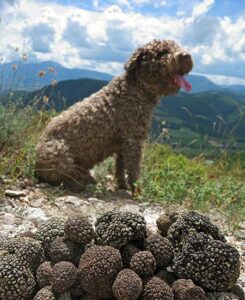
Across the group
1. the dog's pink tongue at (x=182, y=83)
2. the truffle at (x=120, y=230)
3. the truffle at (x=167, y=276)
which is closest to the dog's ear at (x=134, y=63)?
the dog's pink tongue at (x=182, y=83)

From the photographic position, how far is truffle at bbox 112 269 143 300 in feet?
9.27

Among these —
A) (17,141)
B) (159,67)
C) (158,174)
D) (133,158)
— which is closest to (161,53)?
(159,67)

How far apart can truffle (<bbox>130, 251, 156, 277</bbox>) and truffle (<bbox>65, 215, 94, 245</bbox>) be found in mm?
353

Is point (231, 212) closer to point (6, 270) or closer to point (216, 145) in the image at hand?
point (6, 270)

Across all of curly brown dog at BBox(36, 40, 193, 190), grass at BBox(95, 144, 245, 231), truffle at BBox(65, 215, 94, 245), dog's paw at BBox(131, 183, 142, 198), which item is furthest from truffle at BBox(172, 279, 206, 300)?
curly brown dog at BBox(36, 40, 193, 190)

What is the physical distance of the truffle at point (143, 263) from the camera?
2980mm

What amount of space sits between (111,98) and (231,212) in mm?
2349

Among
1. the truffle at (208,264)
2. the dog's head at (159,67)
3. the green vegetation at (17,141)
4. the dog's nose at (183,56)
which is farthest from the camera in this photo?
the dog's head at (159,67)

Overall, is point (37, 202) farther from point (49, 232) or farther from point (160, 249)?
point (160, 249)

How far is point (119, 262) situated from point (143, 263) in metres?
0.15

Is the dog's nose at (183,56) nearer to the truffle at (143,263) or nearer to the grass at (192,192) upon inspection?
the grass at (192,192)

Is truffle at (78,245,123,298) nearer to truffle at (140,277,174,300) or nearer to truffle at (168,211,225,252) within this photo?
truffle at (140,277,174,300)

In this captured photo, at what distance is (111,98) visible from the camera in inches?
259

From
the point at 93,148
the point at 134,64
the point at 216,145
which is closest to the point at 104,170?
the point at 93,148
